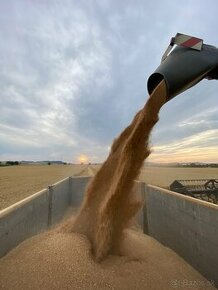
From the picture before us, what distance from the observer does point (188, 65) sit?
3.28 meters

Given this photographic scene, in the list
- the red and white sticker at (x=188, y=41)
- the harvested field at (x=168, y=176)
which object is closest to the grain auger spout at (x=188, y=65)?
the red and white sticker at (x=188, y=41)

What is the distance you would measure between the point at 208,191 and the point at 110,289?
6.84m

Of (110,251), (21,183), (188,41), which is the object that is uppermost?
(188,41)

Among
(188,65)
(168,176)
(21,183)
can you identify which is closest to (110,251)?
(188,65)

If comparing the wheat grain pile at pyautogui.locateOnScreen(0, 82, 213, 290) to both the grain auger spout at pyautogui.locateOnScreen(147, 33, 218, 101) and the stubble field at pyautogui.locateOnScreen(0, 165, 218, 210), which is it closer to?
the grain auger spout at pyautogui.locateOnScreen(147, 33, 218, 101)

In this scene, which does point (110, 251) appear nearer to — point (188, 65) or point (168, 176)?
point (188, 65)

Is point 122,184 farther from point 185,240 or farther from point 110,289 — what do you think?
point 110,289

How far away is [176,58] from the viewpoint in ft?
11.1

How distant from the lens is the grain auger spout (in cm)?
329

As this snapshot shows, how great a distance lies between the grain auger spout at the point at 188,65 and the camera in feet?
10.8

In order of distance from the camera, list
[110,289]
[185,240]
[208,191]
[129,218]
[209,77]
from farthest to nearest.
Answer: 1. [208,191]
2. [129,218]
3. [185,240]
4. [209,77]
5. [110,289]

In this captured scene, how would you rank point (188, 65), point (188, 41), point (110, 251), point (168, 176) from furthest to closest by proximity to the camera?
1. point (168, 176)
2. point (110, 251)
3. point (188, 41)
4. point (188, 65)

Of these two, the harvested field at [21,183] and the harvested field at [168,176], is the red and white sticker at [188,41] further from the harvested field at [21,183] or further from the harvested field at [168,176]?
the harvested field at [168,176]

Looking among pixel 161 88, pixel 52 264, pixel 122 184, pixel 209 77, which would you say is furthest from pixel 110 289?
pixel 209 77
